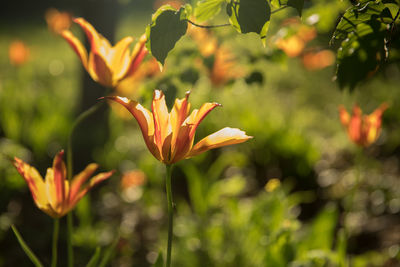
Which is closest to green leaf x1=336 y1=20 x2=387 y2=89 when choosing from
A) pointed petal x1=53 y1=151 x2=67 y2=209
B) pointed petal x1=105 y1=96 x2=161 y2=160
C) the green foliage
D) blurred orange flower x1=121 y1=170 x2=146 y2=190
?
the green foliage

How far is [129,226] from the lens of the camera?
2543mm

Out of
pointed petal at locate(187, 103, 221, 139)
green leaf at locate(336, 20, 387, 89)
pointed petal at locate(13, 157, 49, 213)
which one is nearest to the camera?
pointed petal at locate(187, 103, 221, 139)

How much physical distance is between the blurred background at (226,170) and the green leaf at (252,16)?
0.43m

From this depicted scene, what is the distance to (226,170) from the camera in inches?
131

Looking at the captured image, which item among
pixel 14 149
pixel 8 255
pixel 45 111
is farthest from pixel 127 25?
pixel 8 255

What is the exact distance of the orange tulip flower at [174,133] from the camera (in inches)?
34.9

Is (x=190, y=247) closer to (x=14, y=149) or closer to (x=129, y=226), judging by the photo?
(x=129, y=226)

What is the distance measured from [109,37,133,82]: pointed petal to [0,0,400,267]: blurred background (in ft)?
0.51

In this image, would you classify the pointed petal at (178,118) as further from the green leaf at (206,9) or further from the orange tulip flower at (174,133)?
the green leaf at (206,9)

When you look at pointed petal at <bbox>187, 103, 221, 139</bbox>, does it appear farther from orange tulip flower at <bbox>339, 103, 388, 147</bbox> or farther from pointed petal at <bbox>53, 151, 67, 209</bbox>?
orange tulip flower at <bbox>339, 103, 388, 147</bbox>

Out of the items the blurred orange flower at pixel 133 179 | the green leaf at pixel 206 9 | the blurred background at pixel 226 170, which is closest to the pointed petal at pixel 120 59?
the blurred background at pixel 226 170

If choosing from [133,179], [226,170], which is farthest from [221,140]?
[226,170]

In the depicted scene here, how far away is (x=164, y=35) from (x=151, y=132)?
0.21m

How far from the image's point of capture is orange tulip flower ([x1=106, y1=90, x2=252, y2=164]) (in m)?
0.89
